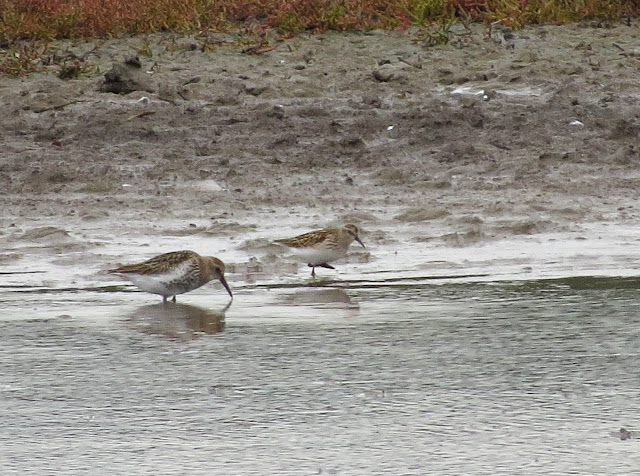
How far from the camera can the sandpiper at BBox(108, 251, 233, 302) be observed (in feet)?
29.6

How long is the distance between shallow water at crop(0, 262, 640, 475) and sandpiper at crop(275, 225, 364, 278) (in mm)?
321

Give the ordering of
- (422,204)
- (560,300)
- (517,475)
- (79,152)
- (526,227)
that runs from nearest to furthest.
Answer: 1. (517,475)
2. (560,300)
3. (526,227)
4. (422,204)
5. (79,152)

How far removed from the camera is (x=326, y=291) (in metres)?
9.45

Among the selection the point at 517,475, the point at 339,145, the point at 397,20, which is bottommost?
the point at 517,475

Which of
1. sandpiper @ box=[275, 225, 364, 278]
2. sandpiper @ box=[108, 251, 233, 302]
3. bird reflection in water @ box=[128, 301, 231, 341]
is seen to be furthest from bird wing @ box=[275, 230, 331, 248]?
bird reflection in water @ box=[128, 301, 231, 341]

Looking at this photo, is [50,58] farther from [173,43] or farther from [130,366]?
[130,366]

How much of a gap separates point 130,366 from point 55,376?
1.20ft

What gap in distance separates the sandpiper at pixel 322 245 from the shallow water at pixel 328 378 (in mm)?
321

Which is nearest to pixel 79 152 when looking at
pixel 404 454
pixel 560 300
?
pixel 560 300

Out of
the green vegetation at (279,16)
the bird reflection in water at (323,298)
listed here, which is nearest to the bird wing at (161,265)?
the bird reflection in water at (323,298)

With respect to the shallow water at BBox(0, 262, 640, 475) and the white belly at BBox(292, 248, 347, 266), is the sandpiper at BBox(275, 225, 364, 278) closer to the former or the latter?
the white belly at BBox(292, 248, 347, 266)

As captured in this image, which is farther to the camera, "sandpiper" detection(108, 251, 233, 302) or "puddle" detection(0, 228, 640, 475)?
"sandpiper" detection(108, 251, 233, 302)

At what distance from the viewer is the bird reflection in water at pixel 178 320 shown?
8.24 metres

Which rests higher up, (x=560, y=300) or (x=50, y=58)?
(x=50, y=58)
